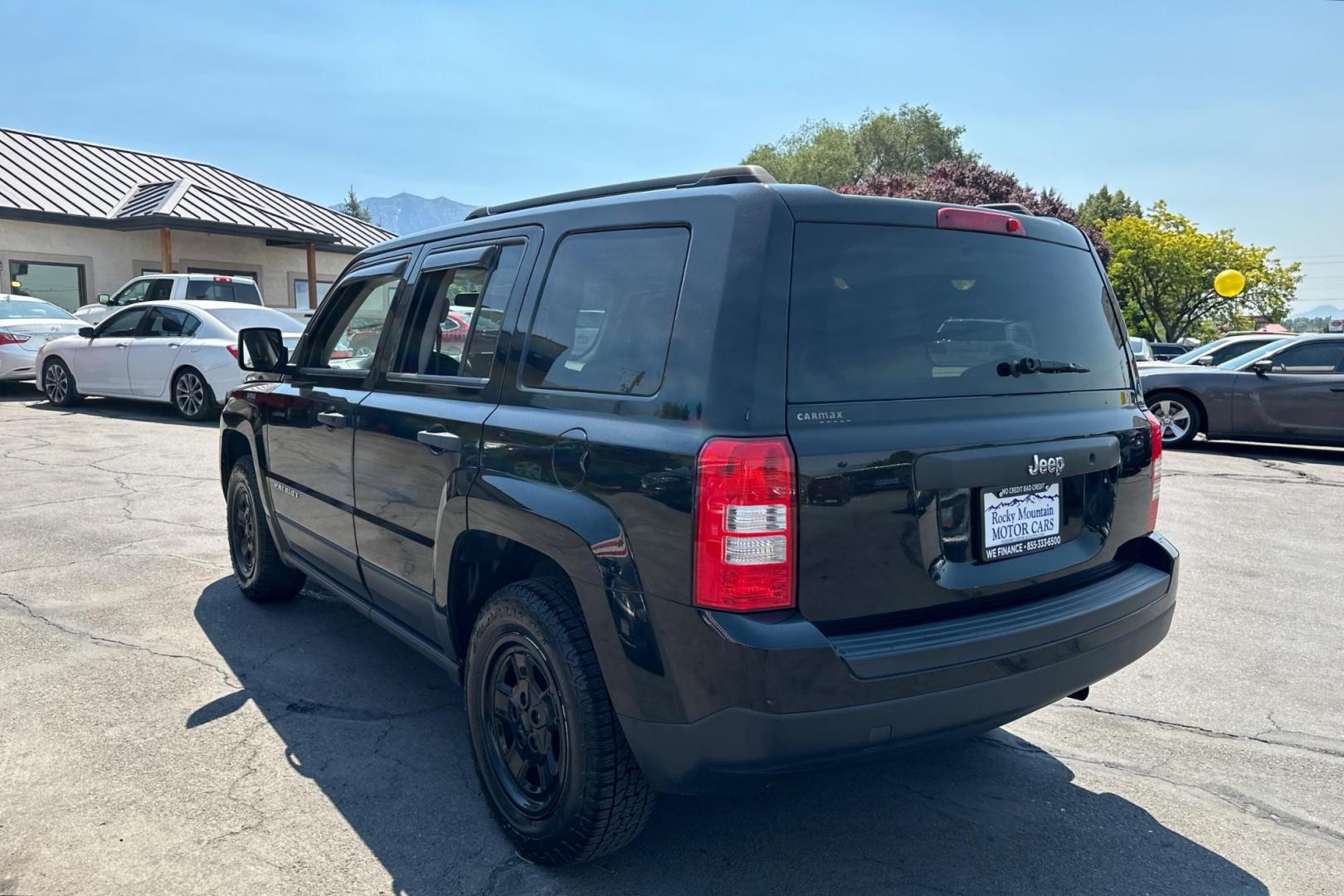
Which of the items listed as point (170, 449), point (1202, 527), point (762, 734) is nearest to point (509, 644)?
point (762, 734)

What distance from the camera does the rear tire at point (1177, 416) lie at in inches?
475

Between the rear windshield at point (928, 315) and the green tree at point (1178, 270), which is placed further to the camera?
the green tree at point (1178, 270)

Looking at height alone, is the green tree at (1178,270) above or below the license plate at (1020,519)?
above

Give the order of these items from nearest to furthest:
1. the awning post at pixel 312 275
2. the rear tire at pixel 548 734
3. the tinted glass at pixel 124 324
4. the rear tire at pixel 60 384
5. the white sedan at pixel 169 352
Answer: the rear tire at pixel 548 734, the white sedan at pixel 169 352, the tinted glass at pixel 124 324, the rear tire at pixel 60 384, the awning post at pixel 312 275

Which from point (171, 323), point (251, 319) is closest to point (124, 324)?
point (171, 323)

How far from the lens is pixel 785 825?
3082mm

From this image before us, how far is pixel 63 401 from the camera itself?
46.6ft

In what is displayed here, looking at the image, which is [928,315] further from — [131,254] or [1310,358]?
[131,254]

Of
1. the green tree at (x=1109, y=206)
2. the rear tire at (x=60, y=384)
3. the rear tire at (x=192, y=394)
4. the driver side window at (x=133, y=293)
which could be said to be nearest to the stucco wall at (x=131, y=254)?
the driver side window at (x=133, y=293)

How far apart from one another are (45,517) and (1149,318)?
60992mm

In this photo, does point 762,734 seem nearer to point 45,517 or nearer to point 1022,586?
point 1022,586

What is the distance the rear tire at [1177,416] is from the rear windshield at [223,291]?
13.9 meters

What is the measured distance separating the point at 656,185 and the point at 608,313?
0.48 meters

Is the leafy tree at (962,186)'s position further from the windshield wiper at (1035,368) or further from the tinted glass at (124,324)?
the windshield wiper at (1035,368)
